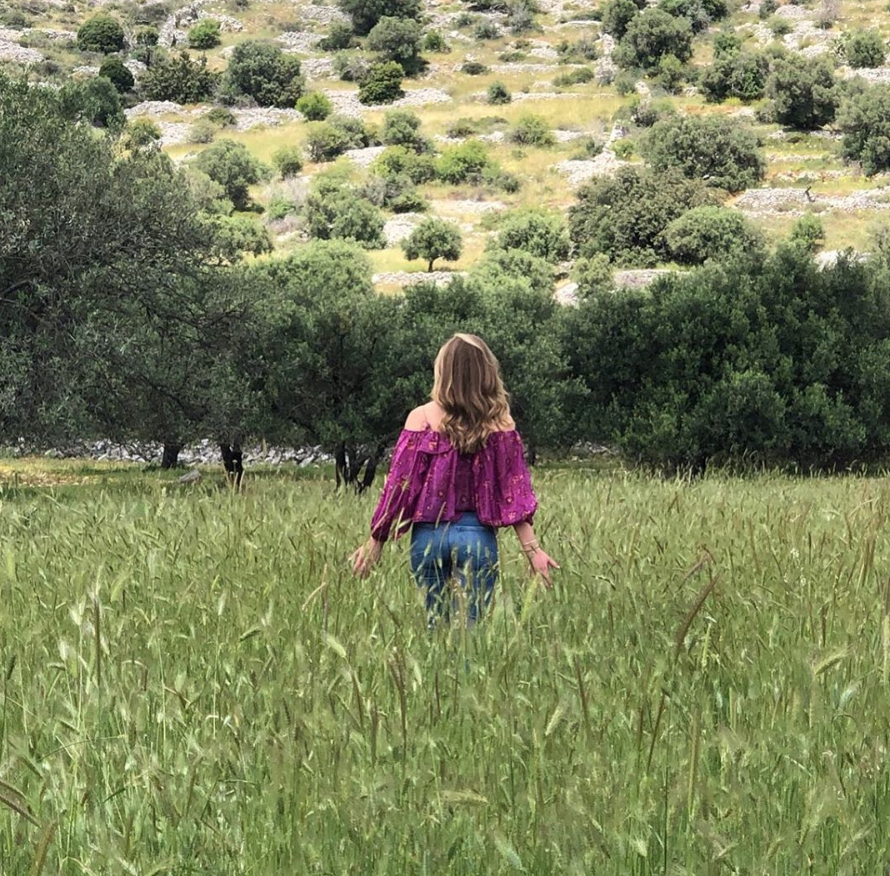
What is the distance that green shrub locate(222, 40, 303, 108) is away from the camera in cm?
13400

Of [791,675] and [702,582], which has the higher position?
[791,675]

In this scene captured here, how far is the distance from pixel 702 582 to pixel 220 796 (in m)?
2.89

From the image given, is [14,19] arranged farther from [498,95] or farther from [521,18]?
[498,95]

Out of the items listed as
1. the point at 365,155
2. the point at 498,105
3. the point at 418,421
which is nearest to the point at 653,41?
the point at 498,105

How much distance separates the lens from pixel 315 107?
127 m

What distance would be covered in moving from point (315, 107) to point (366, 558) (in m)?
130

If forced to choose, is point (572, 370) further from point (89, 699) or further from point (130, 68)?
point (130, 68)

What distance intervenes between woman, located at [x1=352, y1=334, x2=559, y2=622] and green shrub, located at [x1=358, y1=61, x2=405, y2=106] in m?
136

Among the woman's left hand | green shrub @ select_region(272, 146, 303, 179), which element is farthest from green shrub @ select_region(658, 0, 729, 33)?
the woman's left hand

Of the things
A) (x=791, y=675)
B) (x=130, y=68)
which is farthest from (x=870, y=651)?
(x=130, y=68)

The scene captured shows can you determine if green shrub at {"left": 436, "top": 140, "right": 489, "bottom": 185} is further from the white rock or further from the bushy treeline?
the bushy treeline

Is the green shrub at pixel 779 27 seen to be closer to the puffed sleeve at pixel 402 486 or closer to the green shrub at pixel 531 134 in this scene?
the green shrub at pixel 531 134

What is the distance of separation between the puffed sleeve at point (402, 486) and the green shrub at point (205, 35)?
549ft

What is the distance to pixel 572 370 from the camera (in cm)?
2811
